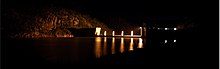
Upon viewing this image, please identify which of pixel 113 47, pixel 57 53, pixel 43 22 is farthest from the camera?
pixel 43 22

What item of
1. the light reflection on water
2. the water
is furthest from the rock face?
the light reflection on water

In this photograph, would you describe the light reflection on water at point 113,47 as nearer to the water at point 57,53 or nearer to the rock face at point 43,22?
the water at point 57,53

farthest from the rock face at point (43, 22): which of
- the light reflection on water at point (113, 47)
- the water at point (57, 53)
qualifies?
the light reflection on water at point (113, 47)

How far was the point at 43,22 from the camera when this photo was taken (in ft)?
38.2

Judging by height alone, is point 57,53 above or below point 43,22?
below

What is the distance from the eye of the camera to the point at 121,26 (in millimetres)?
15867

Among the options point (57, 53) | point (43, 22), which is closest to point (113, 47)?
point (57, 53)

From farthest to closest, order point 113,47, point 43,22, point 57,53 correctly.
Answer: point 43,22, point 113,47, point 57,53

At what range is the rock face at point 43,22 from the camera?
10531 mm

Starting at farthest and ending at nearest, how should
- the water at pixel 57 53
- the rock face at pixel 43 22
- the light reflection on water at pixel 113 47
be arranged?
the rock face at pixel 43 22, the light reflection on water at pixel 113 47, the water at pixel 57 53

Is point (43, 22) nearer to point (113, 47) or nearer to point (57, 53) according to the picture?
point (113, 47)

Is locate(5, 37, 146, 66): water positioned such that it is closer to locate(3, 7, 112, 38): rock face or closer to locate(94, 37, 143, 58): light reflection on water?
locate(94, 37, 143, 58): light reflection on water

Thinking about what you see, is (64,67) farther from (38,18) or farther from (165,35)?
(38,18)

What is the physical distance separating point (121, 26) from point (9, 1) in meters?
6.40
